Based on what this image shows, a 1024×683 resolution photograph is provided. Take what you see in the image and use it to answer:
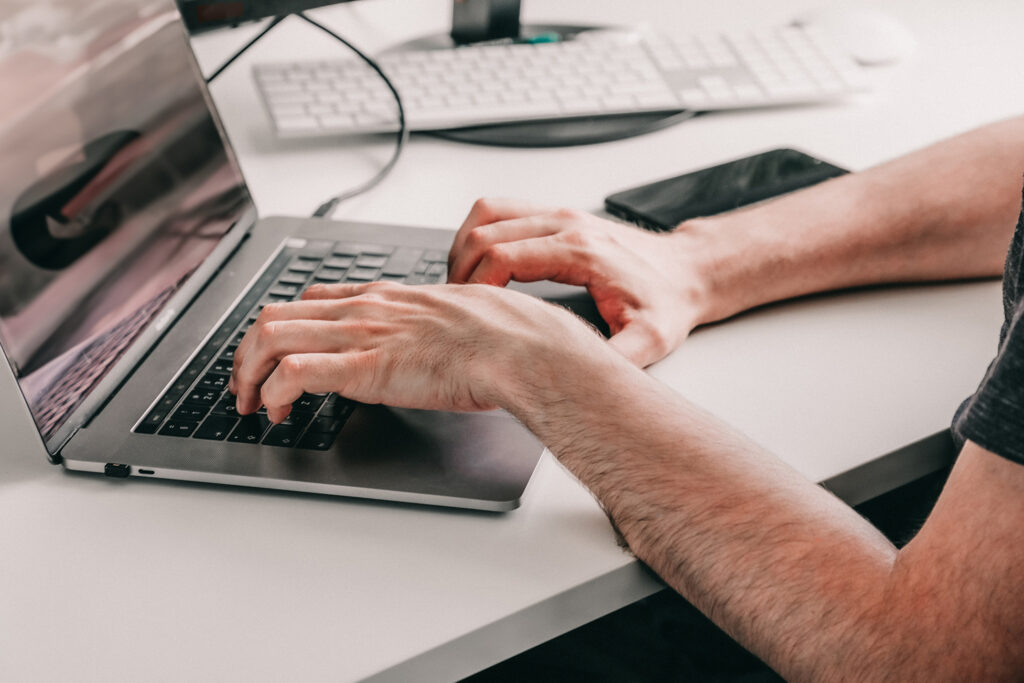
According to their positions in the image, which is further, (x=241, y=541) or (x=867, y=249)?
(x=867, y=249)

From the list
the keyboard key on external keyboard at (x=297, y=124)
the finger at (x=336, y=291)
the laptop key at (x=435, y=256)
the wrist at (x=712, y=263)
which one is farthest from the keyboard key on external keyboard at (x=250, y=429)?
the keyboard key on external keyboard at (x=297, y=124)

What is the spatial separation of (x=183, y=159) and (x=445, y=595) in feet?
1.42

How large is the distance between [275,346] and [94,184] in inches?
7.3

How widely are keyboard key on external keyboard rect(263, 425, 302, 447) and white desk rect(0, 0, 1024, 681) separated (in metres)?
0.04

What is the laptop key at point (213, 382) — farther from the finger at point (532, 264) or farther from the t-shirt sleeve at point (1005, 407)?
the t-shirt sleeve at point (1005, 407)

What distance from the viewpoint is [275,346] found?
24.6 inches

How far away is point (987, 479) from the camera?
52 centimetres

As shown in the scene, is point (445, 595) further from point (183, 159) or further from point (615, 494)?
point (183, 159)

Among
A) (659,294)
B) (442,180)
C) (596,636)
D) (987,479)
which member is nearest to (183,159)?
(442,180)

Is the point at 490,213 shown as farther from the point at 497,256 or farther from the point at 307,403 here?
the point at 307,403

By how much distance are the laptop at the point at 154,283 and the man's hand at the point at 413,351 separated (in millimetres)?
22

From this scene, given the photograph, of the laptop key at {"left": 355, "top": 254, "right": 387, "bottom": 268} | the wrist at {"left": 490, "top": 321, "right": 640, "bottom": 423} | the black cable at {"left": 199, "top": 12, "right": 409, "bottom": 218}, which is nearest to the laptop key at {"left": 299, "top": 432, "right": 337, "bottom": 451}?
Result: the wrist at {"left": 490, "top": 321, "right": 640, "bottom": 423}

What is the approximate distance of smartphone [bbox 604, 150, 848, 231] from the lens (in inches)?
34.3

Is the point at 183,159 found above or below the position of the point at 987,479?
above
